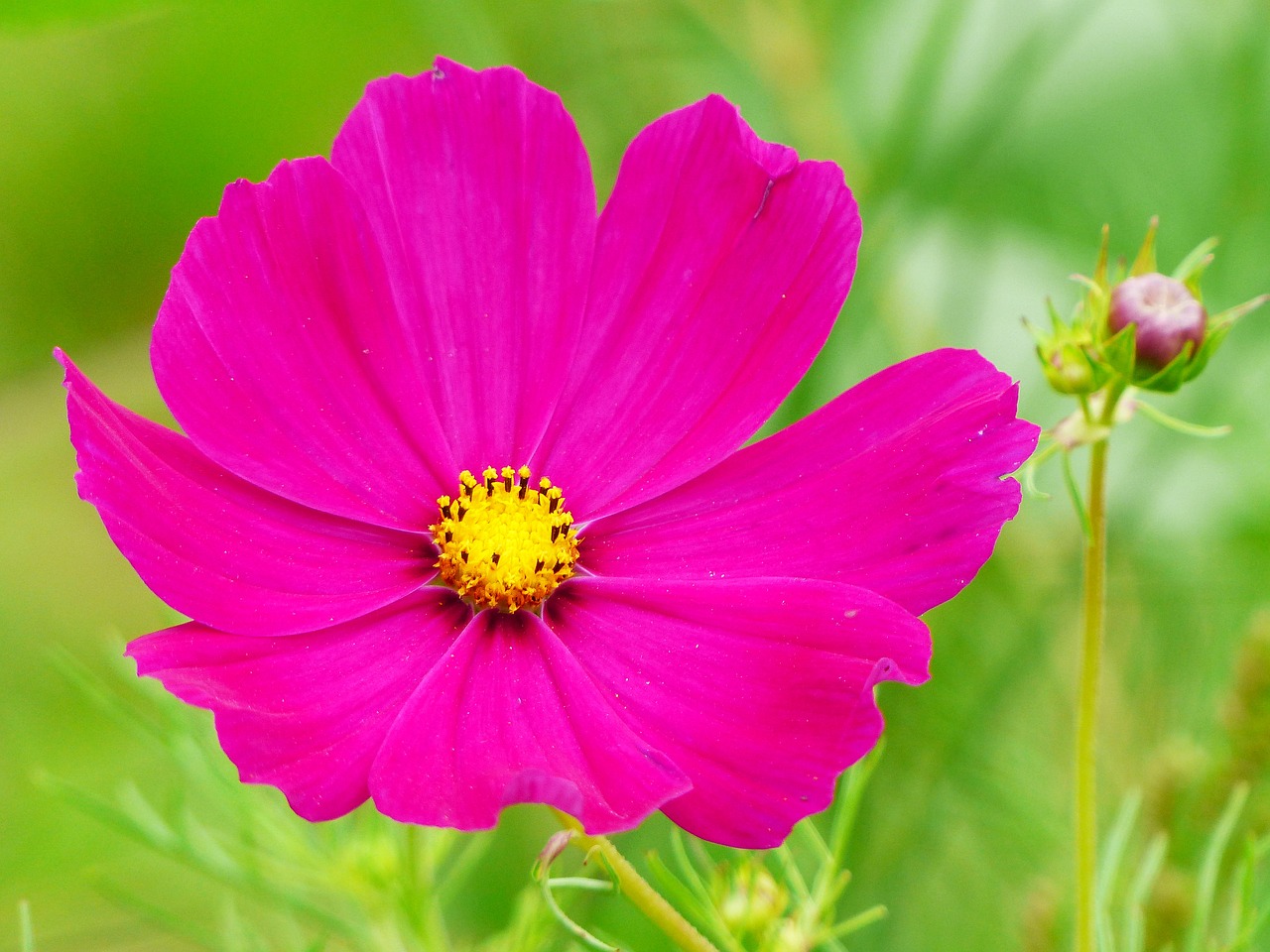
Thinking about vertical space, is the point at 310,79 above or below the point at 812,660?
above

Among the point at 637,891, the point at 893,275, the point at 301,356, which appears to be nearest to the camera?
the point at 637,891

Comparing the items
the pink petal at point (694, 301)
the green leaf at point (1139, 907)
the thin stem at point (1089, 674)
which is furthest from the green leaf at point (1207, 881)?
the pink petal at point (694, 301)

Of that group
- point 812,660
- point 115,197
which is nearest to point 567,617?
point 812,660

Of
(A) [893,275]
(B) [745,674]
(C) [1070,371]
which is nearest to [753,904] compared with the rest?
(B) [745,674]

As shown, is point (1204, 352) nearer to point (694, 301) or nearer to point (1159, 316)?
point (1159, 316)

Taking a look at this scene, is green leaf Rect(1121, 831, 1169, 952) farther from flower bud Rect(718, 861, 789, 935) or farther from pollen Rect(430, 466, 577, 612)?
pollen Rect(430, 466, 577, 612)

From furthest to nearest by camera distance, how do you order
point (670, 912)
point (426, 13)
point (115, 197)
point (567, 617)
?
point (115, 197)
point (426, 13)
point (567, 617)
point (670, 912)

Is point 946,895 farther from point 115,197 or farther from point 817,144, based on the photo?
point 115,197

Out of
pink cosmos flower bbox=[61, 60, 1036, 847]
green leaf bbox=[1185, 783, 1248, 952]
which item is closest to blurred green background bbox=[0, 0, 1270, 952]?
green leaf bbox=[1185, 783, 1248, 952]
